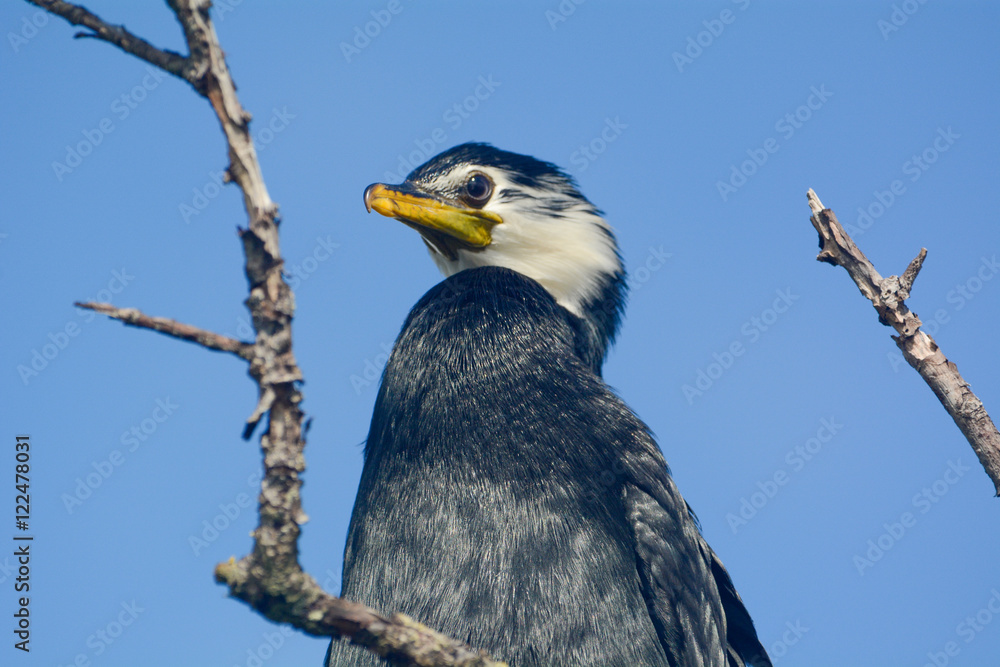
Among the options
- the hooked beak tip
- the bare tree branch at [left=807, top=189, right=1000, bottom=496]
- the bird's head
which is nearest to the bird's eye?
the bird's head

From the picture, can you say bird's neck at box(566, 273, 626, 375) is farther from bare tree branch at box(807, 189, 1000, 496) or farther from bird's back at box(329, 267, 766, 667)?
bare tree branch at box(807, 189, 1000, 496)

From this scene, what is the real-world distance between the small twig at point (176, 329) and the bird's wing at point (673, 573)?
354cm

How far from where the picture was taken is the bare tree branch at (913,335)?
3.89 meters

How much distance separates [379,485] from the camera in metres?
5.50

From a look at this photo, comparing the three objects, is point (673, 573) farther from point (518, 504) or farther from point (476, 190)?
point (476, 190)

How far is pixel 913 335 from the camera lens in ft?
13.1

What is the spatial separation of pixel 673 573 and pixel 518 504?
43.8 inches

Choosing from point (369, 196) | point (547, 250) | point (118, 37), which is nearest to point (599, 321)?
point (547, 250)

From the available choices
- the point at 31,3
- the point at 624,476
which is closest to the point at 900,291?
the point at 624,476

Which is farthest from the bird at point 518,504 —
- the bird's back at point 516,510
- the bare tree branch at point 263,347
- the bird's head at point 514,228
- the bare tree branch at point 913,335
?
the bare tree branch at point 263,347

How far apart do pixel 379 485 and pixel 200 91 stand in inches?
141

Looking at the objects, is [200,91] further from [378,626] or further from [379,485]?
[379,485]

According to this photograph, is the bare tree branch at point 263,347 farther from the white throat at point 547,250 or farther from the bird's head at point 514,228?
the white throat at point 547,250

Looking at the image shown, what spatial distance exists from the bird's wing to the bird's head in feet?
4.62
